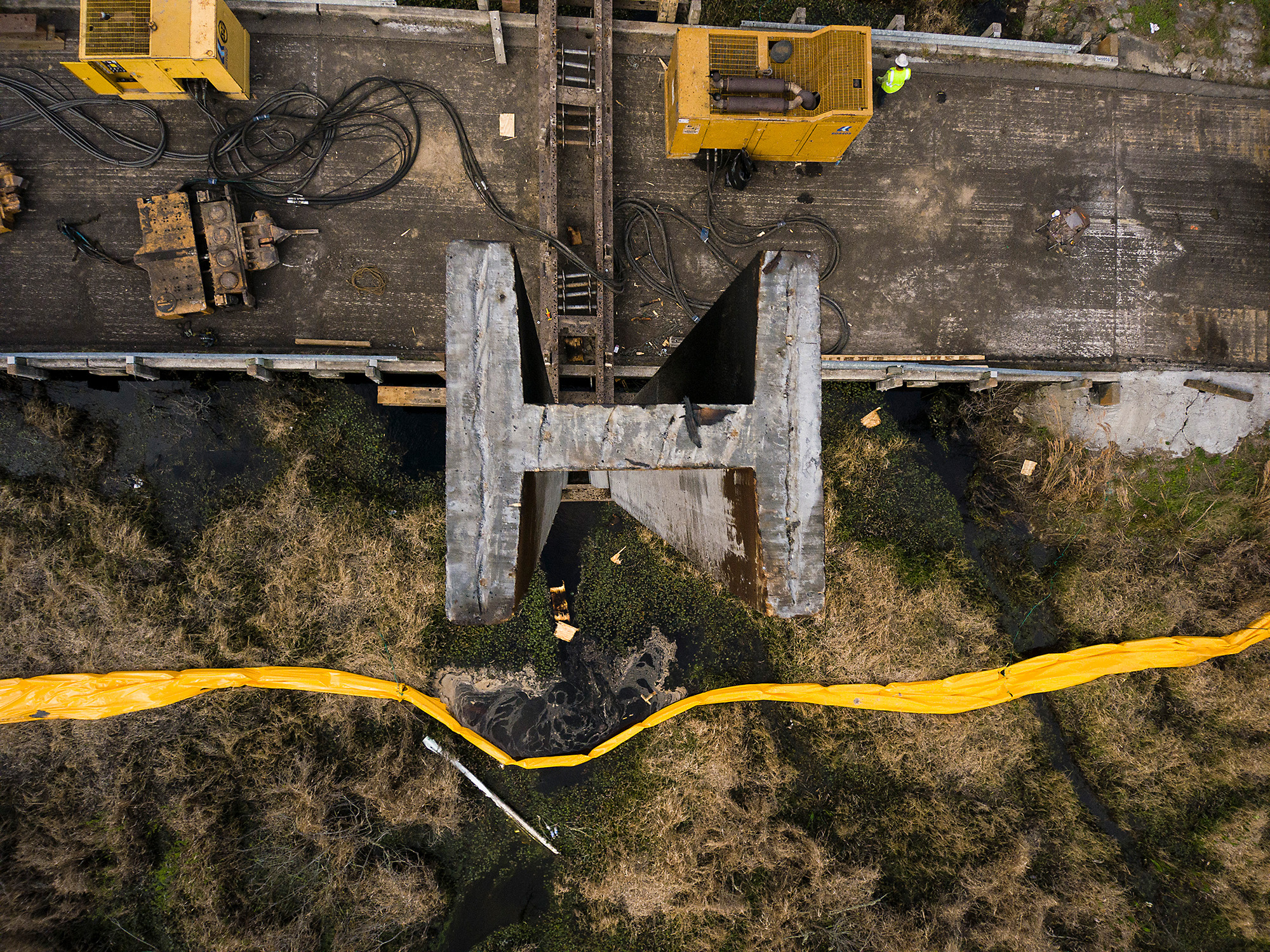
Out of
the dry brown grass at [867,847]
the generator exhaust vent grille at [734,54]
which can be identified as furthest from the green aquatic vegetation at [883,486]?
the generator exhaust vent grille at [734,54]

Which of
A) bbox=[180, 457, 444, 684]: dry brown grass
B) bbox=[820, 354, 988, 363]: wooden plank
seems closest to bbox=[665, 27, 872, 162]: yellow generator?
bbox=[820, 354, 988, 363]: wooden plank

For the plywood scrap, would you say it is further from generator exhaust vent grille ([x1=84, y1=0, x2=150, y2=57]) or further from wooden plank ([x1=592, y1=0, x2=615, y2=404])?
generator exhaust vent grille ([x1=84, y1=0, x2=150, y2=57])

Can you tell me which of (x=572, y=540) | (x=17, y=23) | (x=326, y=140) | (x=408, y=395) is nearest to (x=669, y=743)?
(x=572, y=540)

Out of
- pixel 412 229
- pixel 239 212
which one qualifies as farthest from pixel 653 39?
pixel 239 212

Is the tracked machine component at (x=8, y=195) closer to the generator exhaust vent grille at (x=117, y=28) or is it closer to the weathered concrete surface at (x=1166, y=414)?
the generator exhaust vent grille at (x=117, y=28)

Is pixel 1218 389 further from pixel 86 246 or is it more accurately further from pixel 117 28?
pixel 86 246

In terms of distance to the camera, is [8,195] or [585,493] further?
[585,493]
